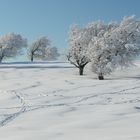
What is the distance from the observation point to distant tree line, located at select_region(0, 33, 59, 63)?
92.8m

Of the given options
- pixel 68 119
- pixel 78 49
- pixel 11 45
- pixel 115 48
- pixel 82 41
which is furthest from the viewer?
Answer: pixel 11 45

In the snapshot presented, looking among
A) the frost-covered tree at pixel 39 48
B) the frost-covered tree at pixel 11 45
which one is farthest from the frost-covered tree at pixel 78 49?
the frost-covered tree at pixel 39 48

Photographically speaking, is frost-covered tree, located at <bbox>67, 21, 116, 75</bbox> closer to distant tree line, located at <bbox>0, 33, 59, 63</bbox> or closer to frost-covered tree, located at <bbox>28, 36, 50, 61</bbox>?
distant tree line, located at <bbox>0, 33, 59, 63</bbox>

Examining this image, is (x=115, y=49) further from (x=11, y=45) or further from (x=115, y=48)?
(x=11, y=45)

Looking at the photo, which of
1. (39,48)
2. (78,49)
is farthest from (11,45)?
(78,49)

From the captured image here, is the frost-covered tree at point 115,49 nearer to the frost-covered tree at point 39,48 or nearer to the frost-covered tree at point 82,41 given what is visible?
the frost-covered tree at point 82,41

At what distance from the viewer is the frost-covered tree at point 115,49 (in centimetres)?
3903

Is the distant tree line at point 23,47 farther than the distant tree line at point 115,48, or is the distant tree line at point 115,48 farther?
the distant tree line at point 23,47

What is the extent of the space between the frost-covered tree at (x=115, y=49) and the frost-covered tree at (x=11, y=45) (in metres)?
54.2

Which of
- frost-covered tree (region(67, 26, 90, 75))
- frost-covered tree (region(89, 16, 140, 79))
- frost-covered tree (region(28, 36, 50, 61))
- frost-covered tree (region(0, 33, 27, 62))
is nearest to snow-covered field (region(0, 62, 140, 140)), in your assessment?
frost-covered tree (region(89, 16, 140, 79))

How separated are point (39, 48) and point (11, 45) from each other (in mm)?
9130

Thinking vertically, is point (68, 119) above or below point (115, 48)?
below

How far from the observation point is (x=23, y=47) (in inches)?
3880

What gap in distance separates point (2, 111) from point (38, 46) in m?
83.0
